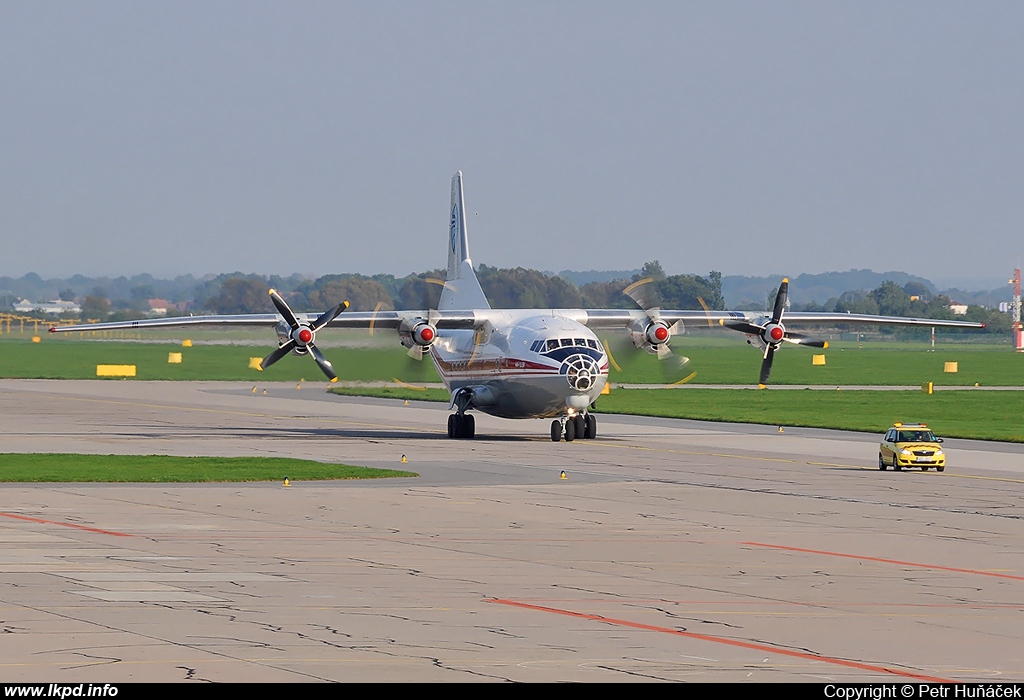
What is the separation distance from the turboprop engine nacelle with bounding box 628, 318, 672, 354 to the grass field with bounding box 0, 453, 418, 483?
1549 centimetres

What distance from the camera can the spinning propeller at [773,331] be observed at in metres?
50.9

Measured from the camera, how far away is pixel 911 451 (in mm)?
38312

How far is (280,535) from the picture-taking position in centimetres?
2425

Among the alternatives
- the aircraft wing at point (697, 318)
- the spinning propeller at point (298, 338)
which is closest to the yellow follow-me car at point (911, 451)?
the aircraft wing at point (697, 318)

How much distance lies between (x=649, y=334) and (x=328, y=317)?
447 inches

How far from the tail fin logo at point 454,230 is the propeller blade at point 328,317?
1233 centimetres

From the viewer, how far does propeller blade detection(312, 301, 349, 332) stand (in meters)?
48.8

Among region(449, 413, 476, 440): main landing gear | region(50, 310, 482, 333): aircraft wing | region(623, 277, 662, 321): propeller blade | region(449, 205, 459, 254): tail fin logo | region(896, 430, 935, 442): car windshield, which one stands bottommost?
region(449, 413, 476, 440): main landing gear

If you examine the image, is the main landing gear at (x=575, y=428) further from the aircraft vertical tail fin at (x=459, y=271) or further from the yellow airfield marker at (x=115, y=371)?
the yellow airfield marker at (x=115, y=371)

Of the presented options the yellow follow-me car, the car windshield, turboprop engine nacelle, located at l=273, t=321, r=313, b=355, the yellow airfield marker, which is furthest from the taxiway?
the yellow airfield marker

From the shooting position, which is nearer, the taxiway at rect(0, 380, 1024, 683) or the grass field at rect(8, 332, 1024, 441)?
the taxiway at rect(0, 380, 1024, 683)

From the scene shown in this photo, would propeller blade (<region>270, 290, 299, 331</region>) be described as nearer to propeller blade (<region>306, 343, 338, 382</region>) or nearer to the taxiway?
propeller blade (<region>306, 343, 338, 382</region>)

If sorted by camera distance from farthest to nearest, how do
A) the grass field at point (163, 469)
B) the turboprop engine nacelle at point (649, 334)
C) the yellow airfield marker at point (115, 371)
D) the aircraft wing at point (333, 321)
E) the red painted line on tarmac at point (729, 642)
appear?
the yellow airfield marker at point (115, 371)
the turboprop engine nacelle at point (649, 334)
the aircraft wing at point (333, 321)
the grass field at point (163, 469)
the red painted line on tarmac at point (729, 642)
